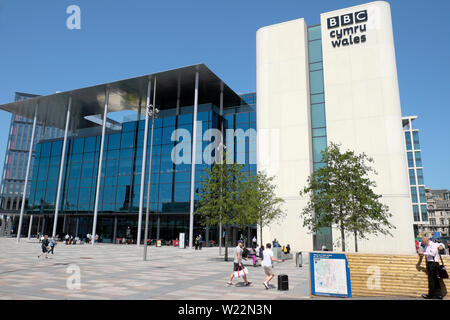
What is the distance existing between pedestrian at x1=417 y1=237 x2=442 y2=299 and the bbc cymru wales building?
895 inches

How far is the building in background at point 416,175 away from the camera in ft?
274

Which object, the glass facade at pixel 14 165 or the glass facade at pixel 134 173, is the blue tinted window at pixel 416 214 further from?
the glass facade at pixel 14 165

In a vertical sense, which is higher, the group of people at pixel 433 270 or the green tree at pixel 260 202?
the green tree at pixel 260 202

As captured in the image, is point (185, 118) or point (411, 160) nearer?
point (185, 118)

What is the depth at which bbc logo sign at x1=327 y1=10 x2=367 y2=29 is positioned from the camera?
115ft

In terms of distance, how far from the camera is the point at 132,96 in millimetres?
50844

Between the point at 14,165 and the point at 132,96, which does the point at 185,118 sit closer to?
the point at 132,96

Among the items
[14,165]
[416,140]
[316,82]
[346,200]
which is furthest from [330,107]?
[14,165]

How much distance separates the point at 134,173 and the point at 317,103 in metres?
29.1

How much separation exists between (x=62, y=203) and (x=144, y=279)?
47.8 m

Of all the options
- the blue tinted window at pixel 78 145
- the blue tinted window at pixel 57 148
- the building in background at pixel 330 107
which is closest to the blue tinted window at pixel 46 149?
the blue tinted window at pixel 57 148

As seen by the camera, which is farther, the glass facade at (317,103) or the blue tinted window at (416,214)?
the blue tinted window at (416,214)

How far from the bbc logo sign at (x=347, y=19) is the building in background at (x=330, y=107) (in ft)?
0.34

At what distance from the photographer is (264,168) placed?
119 feet
